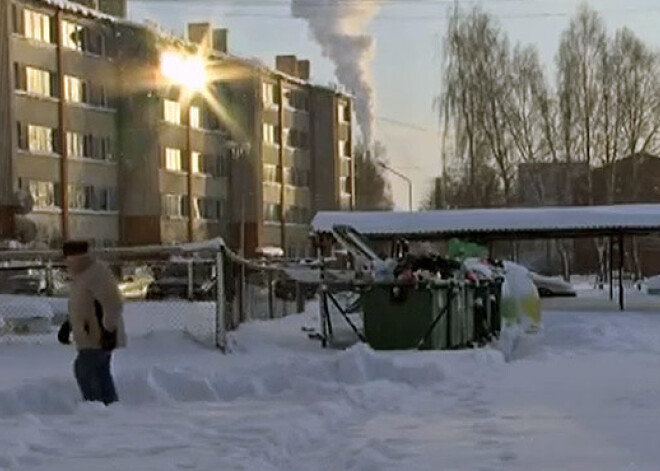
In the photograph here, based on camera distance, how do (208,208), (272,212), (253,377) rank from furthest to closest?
(272,212)
(208,208)
(253,377)

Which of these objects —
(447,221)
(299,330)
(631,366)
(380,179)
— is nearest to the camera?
(631,366)

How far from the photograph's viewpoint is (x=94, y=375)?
11.1 metres

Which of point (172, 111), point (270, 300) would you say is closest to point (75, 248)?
point (270, 300)

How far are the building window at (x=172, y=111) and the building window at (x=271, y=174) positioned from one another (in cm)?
1217

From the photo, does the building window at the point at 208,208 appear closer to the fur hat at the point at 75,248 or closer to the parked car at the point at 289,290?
the parked car at the point at 289,290

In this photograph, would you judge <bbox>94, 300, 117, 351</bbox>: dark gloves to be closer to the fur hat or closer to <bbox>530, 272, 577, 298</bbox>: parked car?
the fur hat

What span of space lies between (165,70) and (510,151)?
62.2 ft

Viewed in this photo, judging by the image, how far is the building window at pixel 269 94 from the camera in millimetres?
80156

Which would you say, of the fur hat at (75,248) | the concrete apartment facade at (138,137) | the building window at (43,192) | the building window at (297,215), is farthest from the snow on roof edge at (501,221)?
the building window at (297,215)

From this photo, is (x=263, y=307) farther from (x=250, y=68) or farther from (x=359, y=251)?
(x=250, y=68)

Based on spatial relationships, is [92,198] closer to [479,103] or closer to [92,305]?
[479,103]

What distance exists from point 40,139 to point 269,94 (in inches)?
1089

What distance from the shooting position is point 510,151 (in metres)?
59.2

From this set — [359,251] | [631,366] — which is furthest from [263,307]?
[631,366]
